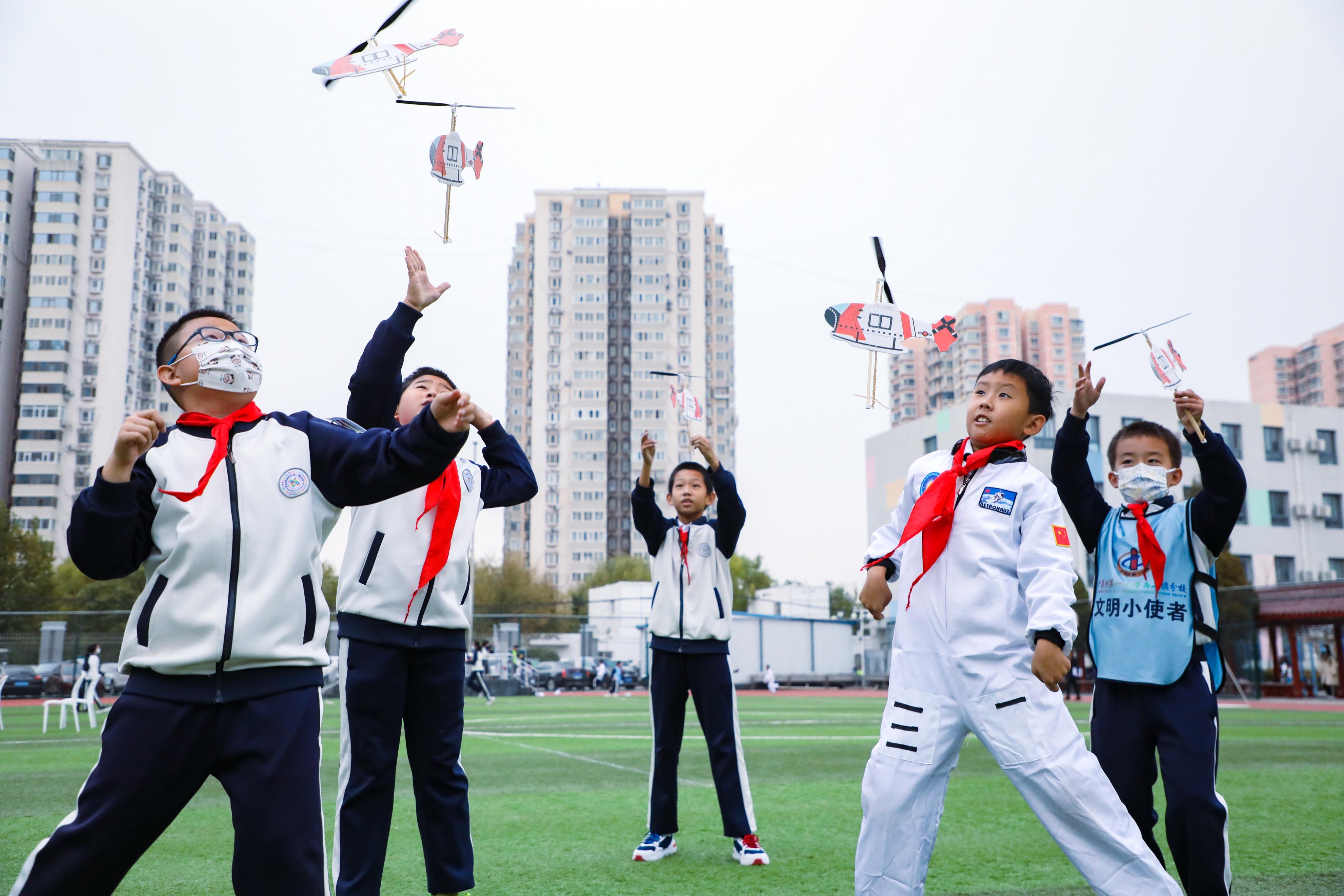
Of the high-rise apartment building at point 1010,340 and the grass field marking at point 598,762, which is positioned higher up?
the high-rise apartment building at point 1010,340

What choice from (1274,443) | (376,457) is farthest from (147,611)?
(1274,443)

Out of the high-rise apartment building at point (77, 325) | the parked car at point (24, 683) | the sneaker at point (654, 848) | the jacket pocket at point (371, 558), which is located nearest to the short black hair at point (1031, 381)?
the jacket pocket at point (371, 558)

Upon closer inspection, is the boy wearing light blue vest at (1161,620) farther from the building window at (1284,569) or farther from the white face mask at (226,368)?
the building window at (1284,569)

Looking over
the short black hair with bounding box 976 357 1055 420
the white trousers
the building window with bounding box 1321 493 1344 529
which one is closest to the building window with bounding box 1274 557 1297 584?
the building window with bounding box 1321 493 1344 529

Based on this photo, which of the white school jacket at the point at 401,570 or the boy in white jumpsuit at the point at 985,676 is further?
the white school jacket at the point at 401,570

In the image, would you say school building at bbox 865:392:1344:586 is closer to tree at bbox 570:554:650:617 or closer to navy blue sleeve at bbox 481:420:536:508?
tree at bbox 570:554:650:617

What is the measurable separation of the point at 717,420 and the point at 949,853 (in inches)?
3898

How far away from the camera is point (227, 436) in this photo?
8.42 ft

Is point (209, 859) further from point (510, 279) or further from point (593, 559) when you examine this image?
point (510, 279)

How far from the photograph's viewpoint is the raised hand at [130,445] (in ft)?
7.50

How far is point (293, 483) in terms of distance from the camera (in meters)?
2.60

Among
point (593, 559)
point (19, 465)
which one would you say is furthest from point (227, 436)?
point (593, 559)

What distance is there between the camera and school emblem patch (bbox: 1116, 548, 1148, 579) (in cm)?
379

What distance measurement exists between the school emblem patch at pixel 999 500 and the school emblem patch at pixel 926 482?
20 cm
